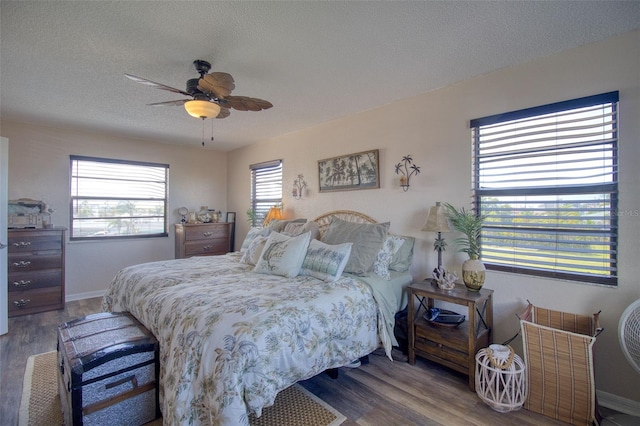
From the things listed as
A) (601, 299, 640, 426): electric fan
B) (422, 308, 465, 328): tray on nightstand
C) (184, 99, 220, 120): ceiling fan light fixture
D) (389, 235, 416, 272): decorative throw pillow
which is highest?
(184, 99, 220, 120): ceiling fan light fixture

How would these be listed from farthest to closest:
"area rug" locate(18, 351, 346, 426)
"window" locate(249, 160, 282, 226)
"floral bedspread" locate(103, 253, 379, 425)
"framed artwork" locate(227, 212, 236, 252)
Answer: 1. "framed artwork" locate(227, 212, 236, 252)
2. "window" locate(249, 160, 282, 226)
3. "area rug" locate(18, 351, 346, 426)
4. "floral bedspread" locate(103, 253, 379, 425)

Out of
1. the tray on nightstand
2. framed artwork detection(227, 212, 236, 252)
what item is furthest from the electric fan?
framed artwork detection(227, 212, 236, 252)

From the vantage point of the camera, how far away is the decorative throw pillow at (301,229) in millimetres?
3408

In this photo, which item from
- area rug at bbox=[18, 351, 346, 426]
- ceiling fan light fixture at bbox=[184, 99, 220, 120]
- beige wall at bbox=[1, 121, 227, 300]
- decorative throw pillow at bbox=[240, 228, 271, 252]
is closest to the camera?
area rug at bbox=[18, 351, 346, 426]

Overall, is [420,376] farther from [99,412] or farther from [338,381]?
[99,412]

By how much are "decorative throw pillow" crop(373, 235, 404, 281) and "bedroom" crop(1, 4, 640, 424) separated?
266 millimetres

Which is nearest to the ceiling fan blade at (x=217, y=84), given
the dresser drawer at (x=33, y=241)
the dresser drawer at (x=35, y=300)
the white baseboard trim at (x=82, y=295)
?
the dresser drawer at (x=33, y=241)

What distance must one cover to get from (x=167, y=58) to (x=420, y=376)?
10.2 feet

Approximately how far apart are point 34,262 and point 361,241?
4.04 m

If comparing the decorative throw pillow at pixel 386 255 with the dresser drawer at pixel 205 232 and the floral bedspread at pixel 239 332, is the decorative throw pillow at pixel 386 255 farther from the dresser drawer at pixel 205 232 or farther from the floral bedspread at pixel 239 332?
the dresser drawer at pixel 205 232

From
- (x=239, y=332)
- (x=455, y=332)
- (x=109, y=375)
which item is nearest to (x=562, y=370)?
(x=455, y=332)

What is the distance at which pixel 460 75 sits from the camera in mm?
2584

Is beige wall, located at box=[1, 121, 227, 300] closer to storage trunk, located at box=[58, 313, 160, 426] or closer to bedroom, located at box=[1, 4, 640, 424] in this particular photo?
bedroom, located at box=[1, 4, 640, 424]

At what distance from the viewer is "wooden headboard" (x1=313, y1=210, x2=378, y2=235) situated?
346 cm
